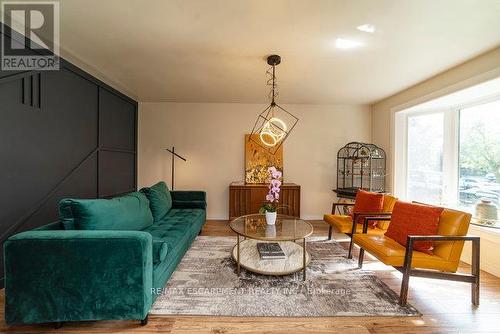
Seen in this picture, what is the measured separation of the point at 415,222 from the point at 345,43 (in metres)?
1.93

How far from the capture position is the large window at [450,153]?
2.82m

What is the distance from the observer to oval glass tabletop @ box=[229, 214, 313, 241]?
2.25 metres

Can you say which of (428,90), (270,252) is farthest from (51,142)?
(428,90)

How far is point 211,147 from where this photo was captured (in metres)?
4.74

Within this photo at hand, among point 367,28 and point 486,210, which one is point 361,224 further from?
A: point 367,28

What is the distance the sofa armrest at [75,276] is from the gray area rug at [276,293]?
1.33ft

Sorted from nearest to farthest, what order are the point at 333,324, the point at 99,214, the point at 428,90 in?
the point at 333,324 < the point at 99,214 < the point at 428,90

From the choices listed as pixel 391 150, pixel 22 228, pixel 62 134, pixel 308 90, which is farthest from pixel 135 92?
pixel 391 150

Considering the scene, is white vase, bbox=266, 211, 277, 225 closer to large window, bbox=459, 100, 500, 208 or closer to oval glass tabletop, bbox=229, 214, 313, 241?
oval glass tabletop, bbox=229, 214, 313, 241

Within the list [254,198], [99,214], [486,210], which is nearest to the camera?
[99,214]

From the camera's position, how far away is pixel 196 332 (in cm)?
162

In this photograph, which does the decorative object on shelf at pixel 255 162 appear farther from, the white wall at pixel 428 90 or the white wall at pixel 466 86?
the white wall at pixel 466 86

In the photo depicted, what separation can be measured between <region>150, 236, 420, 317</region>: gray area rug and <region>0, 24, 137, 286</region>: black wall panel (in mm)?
1657

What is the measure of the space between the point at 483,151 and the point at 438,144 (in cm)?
62
